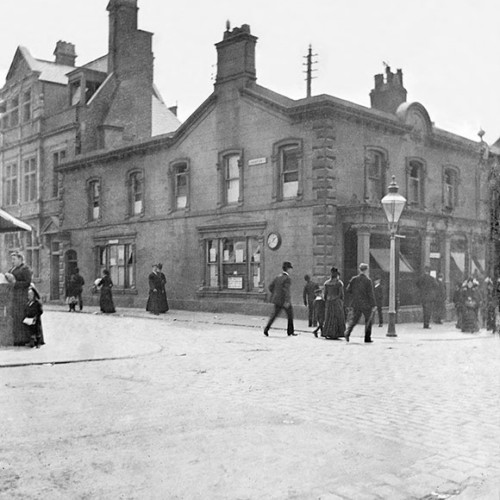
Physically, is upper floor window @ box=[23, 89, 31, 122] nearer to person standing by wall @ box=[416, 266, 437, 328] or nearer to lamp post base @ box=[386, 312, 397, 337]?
person standing by wall @ box=[416, 266, 437, 328]

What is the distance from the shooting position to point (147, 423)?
6.96 m

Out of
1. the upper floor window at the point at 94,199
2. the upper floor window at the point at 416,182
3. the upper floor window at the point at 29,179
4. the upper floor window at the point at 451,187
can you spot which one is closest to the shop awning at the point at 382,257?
the upper floor window at the point at 416,182

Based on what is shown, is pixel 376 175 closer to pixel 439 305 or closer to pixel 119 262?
pixel 439 305

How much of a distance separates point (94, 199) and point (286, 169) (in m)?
12.8

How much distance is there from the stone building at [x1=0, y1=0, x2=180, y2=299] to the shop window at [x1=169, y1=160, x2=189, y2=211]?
8229 millimetres

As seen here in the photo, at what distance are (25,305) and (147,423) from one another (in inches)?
297

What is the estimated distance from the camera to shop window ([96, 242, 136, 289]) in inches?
1231

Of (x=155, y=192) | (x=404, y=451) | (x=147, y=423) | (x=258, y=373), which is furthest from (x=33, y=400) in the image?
(x=155, y=192)

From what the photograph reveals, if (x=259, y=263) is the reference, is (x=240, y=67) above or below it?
above

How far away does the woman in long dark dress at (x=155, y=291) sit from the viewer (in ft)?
86.2

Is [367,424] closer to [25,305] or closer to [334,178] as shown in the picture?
[25,305]

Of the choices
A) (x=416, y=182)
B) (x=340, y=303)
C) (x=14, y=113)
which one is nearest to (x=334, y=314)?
(x=340, y=303)

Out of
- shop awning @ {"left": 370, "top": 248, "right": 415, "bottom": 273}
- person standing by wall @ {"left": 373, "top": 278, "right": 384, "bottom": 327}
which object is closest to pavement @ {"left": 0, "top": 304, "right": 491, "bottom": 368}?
person standing by wall @ {"left": 373, "top": 278, "right": 384, "bottom": 327}

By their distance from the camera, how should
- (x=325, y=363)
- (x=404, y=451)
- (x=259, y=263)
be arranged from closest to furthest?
1. (x=404, y=451)
2. (x=325, y=363)
3. (x=259, y=263)
